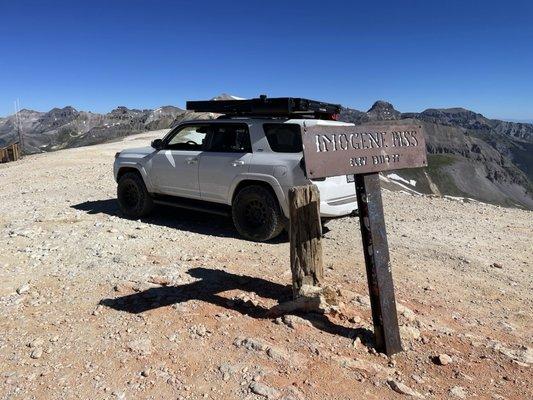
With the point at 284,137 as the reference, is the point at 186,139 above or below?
above

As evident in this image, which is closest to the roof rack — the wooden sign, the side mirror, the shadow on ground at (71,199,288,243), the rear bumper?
the side mirror

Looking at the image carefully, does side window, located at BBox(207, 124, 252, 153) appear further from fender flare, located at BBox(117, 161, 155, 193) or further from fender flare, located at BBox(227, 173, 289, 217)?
fender flare, located at BBox(117, 161, 155, 193)

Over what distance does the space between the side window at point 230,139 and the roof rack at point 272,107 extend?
0.80 feet

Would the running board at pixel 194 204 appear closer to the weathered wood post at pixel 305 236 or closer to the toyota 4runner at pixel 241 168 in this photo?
the toyota 4runner at pixel 241 168

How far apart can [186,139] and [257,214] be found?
7.85 feet

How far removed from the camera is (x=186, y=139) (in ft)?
28.7

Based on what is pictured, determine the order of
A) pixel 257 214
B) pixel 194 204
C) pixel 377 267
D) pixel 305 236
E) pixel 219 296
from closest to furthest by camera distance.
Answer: pixel 377 267
pixel 305 236
pixel 219 296
pixel 257 214
pixel 194 204

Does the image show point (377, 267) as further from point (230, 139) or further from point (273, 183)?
point (230, 139)

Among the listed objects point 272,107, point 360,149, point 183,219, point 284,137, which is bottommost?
point 183,219

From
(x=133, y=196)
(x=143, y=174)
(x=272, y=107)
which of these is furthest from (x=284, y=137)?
(x=133, y=196)

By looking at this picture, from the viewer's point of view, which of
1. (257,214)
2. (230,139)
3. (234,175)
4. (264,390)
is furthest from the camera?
(230,139)

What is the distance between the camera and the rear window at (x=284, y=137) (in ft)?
22.8

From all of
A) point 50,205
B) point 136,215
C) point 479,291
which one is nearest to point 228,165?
point 136,215

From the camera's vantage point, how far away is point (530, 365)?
418 cm
